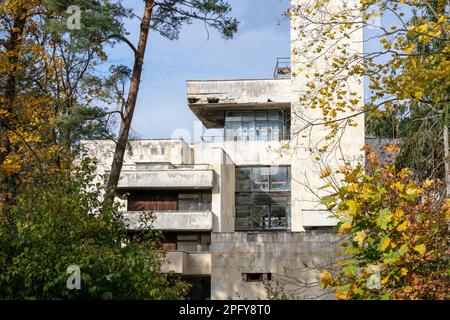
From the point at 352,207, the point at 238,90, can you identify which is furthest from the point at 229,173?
the point at 352,207

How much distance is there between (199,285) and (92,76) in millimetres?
18065

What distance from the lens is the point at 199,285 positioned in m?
41.3

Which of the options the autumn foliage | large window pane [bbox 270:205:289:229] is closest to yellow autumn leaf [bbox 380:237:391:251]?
the autumn foliage

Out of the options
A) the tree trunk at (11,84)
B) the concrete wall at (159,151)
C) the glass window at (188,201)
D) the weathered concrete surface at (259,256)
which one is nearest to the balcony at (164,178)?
the glass window at (188,201)

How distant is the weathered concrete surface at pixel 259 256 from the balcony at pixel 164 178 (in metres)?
14.5

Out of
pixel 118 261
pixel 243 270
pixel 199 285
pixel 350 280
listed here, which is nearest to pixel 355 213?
pixel 350 280

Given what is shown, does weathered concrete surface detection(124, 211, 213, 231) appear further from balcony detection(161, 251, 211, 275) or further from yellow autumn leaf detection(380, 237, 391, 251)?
yellow autumn leaf detection(380, 237, 391, 251)

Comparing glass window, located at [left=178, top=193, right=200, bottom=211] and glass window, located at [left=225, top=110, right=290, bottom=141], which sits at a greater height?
glass window, located at [left=225, top=110, right=290, bottom=141]

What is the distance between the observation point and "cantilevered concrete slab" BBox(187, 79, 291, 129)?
4806 cm

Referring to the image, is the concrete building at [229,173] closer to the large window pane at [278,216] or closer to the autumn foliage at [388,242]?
the large window pane at [278,216]

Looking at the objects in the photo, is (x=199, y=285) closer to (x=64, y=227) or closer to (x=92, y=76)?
(x=92, y=76)

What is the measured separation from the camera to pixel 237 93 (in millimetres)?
48344

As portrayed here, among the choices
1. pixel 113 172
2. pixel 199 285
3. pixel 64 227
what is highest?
pixel 113 172

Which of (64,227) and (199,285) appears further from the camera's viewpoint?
(199,285)
